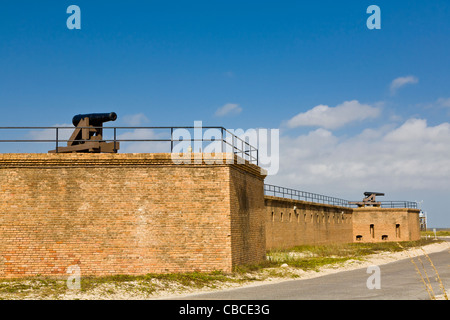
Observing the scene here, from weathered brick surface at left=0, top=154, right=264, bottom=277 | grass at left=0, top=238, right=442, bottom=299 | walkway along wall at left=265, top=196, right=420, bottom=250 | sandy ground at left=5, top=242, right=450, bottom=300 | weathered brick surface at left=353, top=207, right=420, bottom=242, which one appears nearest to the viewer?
sandy ground at left=5, top=242, right=450, bottom=300

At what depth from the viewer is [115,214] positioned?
1623 centimetres

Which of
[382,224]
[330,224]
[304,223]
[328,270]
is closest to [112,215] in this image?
[328,270]

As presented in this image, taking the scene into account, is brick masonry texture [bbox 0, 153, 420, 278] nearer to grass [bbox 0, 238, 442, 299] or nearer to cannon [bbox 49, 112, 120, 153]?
grass [bbox 0, 238, 442, 299]

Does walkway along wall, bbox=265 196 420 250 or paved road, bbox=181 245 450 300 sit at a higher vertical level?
walkway along wall, bbox=265 196 420 250

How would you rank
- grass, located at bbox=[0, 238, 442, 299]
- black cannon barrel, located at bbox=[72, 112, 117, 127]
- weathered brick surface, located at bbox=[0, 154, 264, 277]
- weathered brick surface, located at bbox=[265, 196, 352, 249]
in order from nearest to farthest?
1. grass, located at bbox=[0, 238, 442, 299]
2. weathered brick surface, located at bbox=[0, 154, 264, 277]
3. black cannon barrel, located at bbox=[72, 112, 117, 127]
4. weathered brick surface, located at bbox=[265, 196, 352, 249]

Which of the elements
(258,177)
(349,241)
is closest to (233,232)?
(258,177)

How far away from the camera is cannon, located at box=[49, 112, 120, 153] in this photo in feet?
57.5

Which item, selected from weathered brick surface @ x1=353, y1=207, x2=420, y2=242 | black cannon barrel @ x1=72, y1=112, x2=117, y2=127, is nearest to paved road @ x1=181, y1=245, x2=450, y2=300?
black cannon barrel @ x1=72, y1=112, x2=117, y2=127

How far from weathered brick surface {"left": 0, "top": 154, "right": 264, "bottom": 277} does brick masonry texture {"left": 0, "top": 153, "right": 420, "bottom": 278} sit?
0.03m

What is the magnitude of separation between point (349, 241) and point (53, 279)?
3519cm

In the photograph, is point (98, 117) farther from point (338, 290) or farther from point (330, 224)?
point (330, 224)
